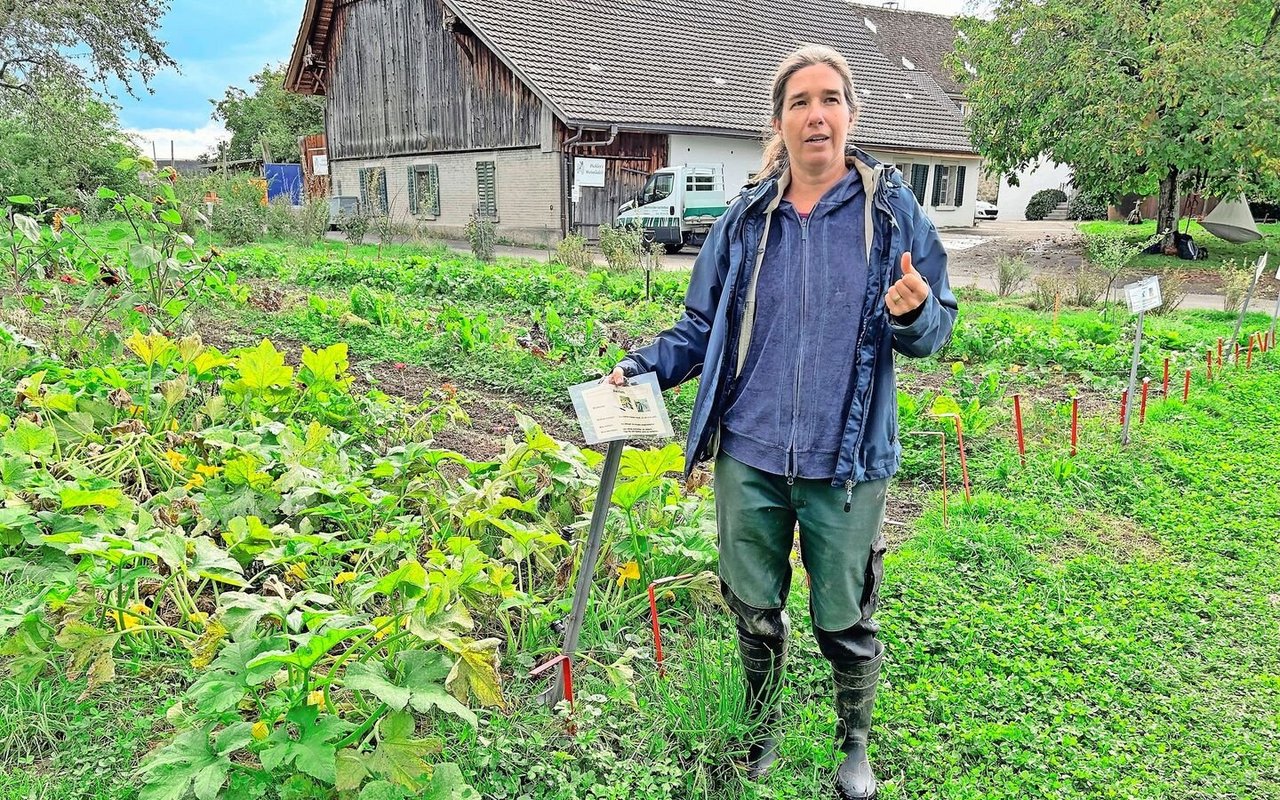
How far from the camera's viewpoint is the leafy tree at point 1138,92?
15375mm

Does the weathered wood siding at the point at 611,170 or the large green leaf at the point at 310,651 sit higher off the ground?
the weathered wood siding at the point at 611,170

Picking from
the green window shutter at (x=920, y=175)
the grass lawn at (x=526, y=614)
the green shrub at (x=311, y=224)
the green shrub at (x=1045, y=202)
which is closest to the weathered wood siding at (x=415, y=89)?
the green shrub at (x=311, y=224)

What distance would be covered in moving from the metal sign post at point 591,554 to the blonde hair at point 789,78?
882 millimetres

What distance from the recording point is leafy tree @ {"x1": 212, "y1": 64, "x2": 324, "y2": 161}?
4460cm

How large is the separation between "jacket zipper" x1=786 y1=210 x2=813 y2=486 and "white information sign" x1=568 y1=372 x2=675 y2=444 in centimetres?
32

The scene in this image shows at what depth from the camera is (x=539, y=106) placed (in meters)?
20.6

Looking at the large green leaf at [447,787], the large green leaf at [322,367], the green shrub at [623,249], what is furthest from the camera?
the green shrub at [623,249]

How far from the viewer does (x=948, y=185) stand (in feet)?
97.5

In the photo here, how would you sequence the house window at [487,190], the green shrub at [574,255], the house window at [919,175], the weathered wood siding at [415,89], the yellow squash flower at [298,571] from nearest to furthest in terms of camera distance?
the yellow squash flower at [298,571] < the green shrub at [574,255] < the weathered wood siding at [415,89] < the house window at [487,190] < the house window at [919,175]

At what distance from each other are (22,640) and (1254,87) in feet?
60.5

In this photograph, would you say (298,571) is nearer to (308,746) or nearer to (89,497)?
(89,497)

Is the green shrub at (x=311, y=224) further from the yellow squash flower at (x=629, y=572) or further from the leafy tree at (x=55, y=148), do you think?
the yellow squash flower at (x=629, y=572)

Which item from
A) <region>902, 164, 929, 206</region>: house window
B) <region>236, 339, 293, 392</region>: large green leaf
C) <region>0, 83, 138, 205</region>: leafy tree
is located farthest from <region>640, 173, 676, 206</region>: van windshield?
<region>236, 339, 293, 392</region>: large green leaf

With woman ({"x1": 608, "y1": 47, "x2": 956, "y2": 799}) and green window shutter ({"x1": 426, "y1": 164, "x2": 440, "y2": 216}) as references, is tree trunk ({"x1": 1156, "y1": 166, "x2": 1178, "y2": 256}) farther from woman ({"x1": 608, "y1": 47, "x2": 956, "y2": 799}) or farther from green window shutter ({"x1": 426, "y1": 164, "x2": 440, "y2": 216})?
woman ({"x1": 608, "y1": 47, "x2": 956, "y2": 799})
